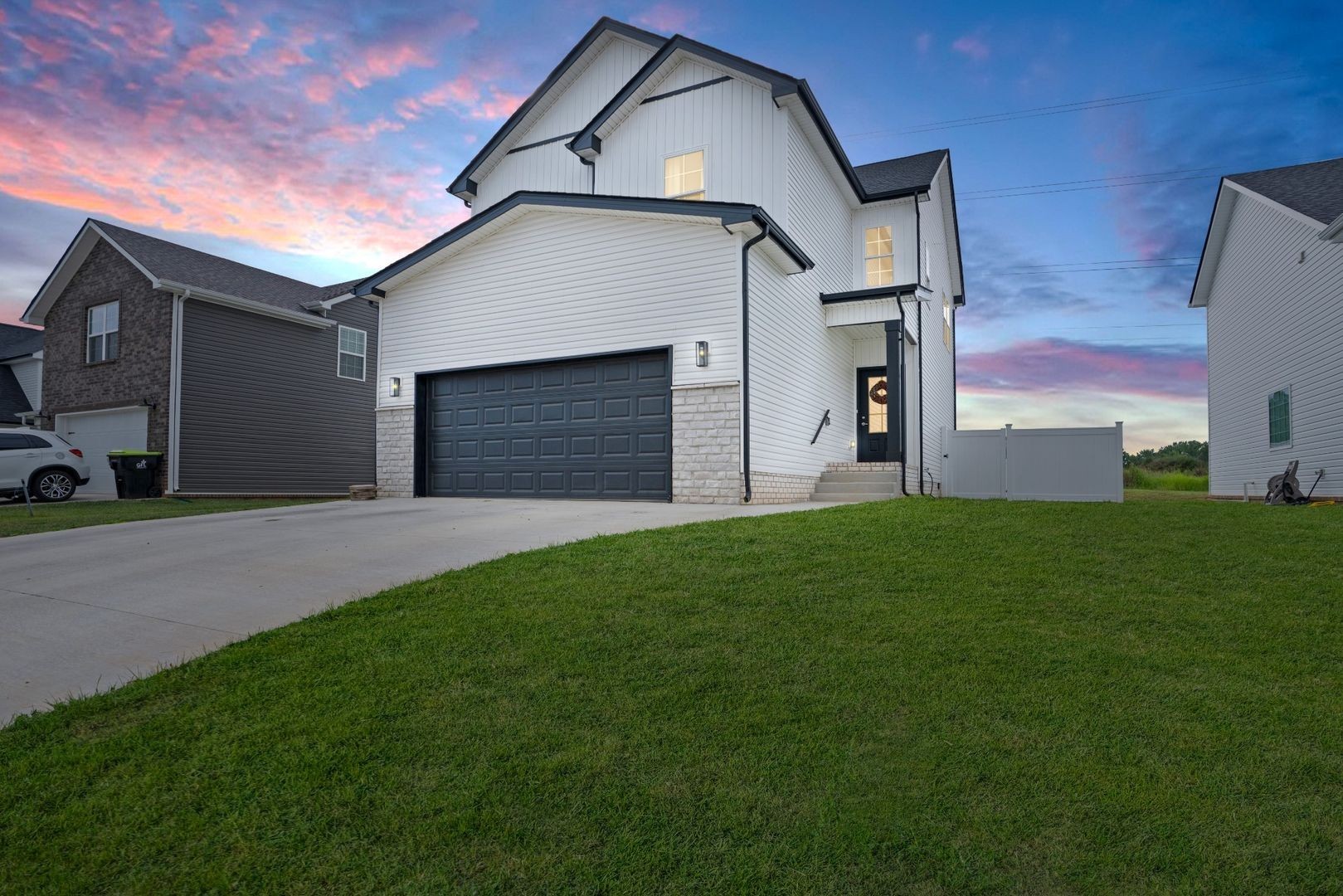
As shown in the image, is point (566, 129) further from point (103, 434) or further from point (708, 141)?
point (103, 434)

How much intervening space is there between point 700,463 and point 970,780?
8.37m

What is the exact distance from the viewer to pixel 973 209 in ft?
73.1

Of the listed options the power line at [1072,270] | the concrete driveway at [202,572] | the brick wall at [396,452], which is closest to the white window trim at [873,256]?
the concrete driveway at [202,572]

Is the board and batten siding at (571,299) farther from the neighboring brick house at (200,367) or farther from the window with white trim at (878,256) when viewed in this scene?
the window with white trim at (878,256)

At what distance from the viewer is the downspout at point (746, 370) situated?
35.6 feet

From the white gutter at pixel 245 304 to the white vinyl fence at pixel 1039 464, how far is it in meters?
16.3

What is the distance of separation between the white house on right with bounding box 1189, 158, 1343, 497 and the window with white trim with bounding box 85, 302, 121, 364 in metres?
24.5

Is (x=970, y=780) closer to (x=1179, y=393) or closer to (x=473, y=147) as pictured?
(x=473, y=147)

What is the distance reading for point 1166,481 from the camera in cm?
2628

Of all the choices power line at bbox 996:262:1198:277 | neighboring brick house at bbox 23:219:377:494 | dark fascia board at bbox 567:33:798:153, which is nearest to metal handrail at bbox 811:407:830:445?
dark fascia board at bbox 567:33:798:153

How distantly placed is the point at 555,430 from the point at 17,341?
23.8m

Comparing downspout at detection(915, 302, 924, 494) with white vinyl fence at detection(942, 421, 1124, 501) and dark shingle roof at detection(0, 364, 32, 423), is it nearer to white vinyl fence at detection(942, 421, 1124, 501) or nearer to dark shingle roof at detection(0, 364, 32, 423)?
white vinyl fence at detection(942, 421, 1124, 501)

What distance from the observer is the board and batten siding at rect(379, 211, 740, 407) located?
1114 centimetres

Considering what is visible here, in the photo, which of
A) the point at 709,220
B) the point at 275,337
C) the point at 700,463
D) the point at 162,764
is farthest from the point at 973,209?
the point at 162,764
